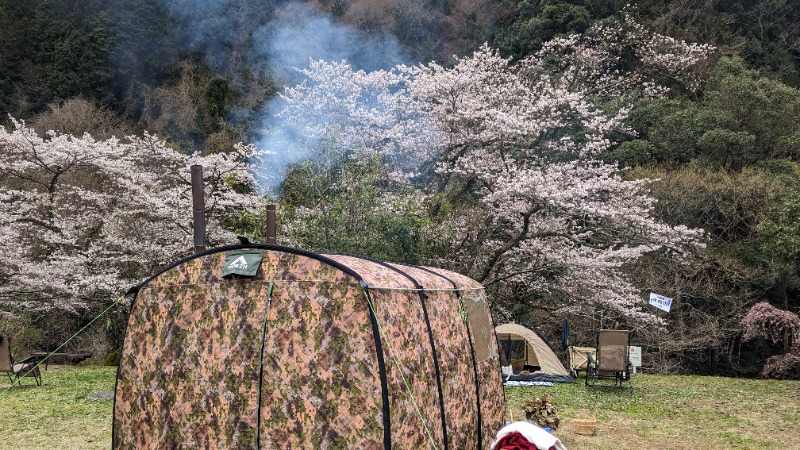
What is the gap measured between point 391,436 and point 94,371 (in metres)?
10.4

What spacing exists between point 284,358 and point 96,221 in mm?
12289

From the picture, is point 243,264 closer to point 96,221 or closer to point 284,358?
point 284,358

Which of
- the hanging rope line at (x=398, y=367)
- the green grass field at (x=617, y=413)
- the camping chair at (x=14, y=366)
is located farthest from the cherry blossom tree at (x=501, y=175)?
the hanging rope line at (x=398, y=367)

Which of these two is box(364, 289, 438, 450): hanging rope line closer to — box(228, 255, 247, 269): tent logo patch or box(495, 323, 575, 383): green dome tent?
box(228, 255, 247, 269): tent logo patch

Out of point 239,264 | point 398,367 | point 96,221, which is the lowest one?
point 398,367

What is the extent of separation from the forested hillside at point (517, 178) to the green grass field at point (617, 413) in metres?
1.95

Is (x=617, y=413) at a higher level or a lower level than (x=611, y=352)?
lower

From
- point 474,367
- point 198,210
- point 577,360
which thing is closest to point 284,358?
point 474,367

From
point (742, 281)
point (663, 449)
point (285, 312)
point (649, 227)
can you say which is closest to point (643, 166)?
point (742, 281)

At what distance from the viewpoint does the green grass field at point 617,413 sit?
7395 millimetres

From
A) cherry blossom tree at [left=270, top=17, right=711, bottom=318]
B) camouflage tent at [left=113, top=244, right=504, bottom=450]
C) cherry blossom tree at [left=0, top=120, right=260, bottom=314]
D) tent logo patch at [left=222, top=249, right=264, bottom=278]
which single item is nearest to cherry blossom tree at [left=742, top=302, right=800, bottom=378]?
cherry blossom tree at [left=270, top=17, right=711, bottom=318]

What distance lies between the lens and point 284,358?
488 centimetres

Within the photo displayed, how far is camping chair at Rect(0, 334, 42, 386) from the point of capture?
9.90 metres

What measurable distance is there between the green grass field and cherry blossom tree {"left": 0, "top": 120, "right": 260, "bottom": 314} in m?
2.37
